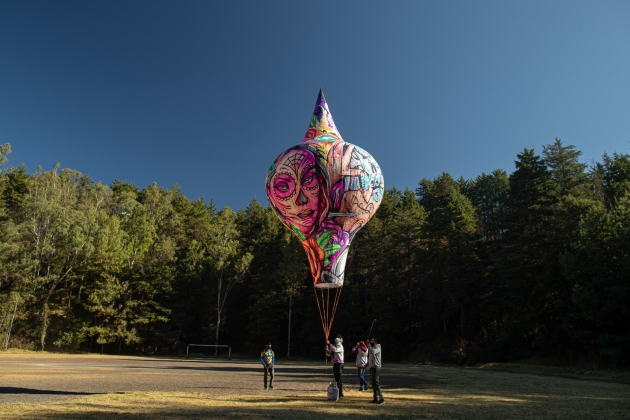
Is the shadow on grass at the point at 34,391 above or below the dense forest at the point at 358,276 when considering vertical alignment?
below

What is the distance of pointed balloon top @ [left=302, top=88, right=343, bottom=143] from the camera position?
1330 cm

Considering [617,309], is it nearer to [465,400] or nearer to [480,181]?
[465,400]

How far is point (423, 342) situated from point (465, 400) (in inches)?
1041

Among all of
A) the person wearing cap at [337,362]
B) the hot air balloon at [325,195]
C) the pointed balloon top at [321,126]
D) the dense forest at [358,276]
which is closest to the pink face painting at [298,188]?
the hot air balloon at [325,195]

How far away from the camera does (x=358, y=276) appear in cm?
4172

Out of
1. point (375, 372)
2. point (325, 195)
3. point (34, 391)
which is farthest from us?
point (325, 195)

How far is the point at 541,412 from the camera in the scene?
8297mm

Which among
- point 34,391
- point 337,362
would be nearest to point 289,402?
point 337,362

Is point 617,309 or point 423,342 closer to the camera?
point 617,309

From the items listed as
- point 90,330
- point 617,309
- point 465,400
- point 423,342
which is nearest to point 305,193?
point 465,400

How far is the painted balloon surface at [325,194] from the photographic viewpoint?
11797 millimetres

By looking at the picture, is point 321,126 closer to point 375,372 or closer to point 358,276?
point 375,372

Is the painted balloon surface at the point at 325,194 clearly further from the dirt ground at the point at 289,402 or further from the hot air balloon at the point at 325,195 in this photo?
the dirt ground at the point at 289,402

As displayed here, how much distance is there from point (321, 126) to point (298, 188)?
2.89 metres
